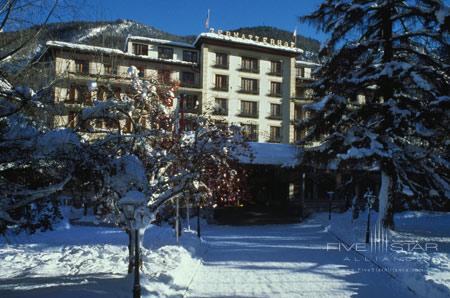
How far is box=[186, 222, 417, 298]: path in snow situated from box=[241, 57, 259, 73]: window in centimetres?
3058

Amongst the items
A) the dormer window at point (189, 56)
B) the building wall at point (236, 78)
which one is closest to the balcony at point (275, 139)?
the building wall at point (236, 78)

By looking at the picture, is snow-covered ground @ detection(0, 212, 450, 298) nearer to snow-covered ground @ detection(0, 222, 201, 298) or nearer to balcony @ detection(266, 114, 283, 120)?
snow-covered ground @ detection(0, 222, 201, 298)

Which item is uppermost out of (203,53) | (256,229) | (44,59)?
(203,53)

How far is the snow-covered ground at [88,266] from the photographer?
8977 millimetres

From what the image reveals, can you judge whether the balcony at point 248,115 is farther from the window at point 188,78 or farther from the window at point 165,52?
the window at point 165,52

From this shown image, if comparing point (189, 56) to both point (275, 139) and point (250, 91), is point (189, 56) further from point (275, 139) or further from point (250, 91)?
point (275, 139)

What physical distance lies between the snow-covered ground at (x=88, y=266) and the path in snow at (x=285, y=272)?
718mm

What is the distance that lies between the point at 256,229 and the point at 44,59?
17.2 m

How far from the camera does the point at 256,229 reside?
2297cm

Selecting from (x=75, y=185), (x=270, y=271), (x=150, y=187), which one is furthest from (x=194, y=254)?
(x=75, y=185)

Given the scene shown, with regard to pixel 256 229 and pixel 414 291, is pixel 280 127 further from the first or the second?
pixel 414 291

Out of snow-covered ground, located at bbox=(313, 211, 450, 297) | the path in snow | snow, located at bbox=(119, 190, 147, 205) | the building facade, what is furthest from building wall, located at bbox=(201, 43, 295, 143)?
snow, located at bbox=(119, 190, 147, 205)

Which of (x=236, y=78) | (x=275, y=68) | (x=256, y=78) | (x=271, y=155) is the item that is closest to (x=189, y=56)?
(x=236, y=78)

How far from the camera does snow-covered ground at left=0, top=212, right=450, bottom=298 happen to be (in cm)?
929
